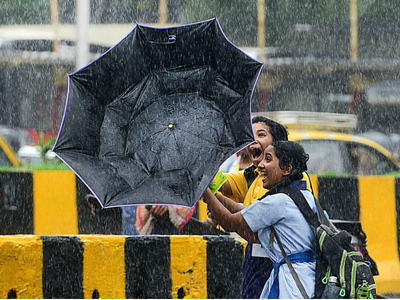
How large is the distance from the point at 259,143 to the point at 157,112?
605 mm

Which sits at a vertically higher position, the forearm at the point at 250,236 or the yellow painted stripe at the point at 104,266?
the forearm at the point at 250,236

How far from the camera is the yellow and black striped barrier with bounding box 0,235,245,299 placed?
4945 mm

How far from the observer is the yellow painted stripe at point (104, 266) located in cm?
501

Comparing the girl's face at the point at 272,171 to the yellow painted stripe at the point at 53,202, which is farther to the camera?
the yellow painted stripe at the point at 53,202

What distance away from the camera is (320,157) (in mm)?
9484

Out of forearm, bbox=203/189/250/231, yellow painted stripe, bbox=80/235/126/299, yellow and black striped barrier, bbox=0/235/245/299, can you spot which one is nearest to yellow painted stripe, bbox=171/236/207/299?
yellow and black striped barrier, bbox=0/235/245/299

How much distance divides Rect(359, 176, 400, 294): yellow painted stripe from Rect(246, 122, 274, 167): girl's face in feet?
12.3

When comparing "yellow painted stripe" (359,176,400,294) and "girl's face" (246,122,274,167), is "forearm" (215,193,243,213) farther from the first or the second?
"yellow painted stripe" (359,176,400,294)

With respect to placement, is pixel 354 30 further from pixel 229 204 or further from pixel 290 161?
pixel 290 161

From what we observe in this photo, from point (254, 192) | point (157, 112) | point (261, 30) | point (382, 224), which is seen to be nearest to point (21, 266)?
point (157, 112)

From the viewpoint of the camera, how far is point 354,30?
19.5m

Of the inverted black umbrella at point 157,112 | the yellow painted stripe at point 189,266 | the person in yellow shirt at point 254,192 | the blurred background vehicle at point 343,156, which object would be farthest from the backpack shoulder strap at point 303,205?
the blurred background vehicle at point 343,156

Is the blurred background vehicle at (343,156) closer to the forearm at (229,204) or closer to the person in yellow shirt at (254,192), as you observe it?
the person in yellow shirt at (254,192)

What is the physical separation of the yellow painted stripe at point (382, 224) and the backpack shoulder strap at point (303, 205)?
161 inches
